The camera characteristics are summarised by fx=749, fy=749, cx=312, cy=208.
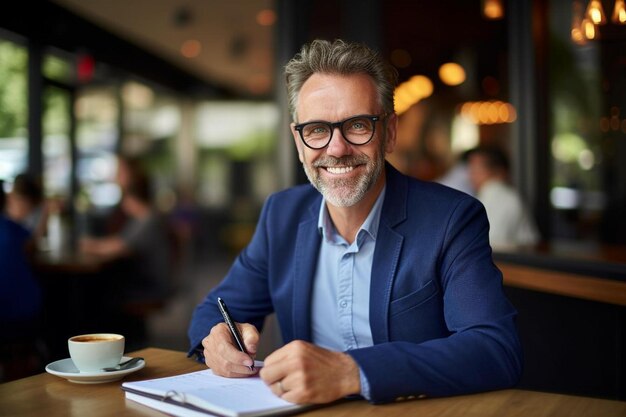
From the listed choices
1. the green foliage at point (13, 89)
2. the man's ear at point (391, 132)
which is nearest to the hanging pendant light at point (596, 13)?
the man's ear at point (391, 132)

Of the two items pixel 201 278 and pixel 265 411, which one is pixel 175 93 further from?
pixel 265 411

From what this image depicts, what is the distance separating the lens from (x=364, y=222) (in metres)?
1.92

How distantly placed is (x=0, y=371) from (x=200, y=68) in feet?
33.0

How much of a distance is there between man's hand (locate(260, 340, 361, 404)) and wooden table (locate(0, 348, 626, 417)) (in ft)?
0.11

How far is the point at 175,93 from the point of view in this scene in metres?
15.1

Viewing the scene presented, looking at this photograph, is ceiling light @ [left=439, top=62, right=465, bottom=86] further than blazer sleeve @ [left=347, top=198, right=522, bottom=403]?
Yes

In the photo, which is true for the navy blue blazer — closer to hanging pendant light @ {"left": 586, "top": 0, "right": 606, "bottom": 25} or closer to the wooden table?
the wooden table

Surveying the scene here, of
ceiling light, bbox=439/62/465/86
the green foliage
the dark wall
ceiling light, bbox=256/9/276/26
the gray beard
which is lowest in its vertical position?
the dark wall

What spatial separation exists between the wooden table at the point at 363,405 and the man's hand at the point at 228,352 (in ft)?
0.69

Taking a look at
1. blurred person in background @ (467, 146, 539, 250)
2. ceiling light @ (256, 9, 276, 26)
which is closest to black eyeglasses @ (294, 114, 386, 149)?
blurred person in background @ (467, 146, 539, 250)

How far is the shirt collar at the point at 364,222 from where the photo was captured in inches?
75.2

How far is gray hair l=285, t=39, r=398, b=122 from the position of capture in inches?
72.9

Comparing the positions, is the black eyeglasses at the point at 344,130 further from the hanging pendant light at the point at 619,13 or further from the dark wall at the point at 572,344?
the hanging pendant light at the point at 619,13

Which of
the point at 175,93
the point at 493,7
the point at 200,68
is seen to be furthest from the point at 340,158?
the point at 175,93
